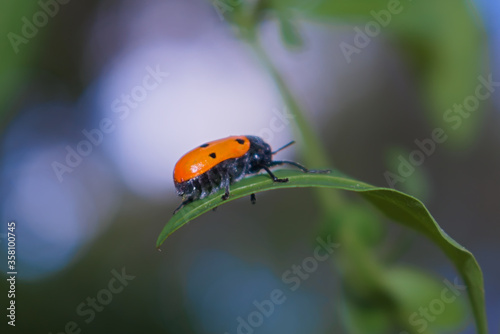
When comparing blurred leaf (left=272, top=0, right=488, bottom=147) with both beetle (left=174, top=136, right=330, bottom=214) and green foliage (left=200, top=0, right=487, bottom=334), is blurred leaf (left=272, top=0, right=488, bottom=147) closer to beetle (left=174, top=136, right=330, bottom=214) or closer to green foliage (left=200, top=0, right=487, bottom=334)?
green foliage (left=200, top=0, right=487, bottom=334)

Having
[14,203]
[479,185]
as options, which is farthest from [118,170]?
[479,185]

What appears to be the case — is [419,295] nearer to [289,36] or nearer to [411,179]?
[411,179]

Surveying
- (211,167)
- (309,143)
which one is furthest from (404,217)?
(211,167)

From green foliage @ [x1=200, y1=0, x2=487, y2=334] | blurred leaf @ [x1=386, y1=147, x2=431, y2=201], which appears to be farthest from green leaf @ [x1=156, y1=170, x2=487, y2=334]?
blurred leaf @ [x1=386, y1=147, x2=431, y2=201]

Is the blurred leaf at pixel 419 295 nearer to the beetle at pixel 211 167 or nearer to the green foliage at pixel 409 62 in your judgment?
the green foliage at pixel 409 62

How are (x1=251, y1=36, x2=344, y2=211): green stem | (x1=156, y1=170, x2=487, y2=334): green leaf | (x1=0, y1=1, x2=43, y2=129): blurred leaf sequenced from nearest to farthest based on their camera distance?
(x1=156, y1=170, x2=487, y2=334): green leaf, (x1=0, y1=1, x2=43, y2=129): blurred leaf, (x1=251, y1=36, x2=344, y2=211): green stem

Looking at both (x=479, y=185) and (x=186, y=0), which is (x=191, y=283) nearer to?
(x=186, y=0)
